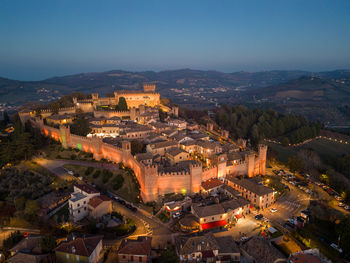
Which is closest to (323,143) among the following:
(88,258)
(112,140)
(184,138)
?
(184,138)

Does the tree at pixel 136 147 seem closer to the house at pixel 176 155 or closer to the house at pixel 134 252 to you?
the house at pixel 176 155

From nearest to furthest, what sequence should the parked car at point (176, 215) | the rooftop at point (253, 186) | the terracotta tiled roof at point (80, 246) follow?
the terracotta tiled roof at point (80, 246)
the parked car at point (176, 215)
the rooftop at point (253, 186)

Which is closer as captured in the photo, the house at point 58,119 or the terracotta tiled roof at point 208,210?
the terracotta tiled roof at point 208,210

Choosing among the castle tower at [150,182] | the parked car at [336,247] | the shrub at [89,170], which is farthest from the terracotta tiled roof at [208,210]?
the shrub at [89,170]

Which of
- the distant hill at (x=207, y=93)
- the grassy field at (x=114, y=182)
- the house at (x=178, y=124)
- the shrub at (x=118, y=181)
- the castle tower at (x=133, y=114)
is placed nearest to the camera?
the grassy field at (x=114, y=182)

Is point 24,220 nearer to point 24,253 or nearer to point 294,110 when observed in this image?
point 24,253

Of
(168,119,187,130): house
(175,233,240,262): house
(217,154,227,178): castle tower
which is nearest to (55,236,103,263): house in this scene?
(175,233,240,262): house

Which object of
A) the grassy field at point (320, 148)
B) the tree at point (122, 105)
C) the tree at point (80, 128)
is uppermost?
the tree at point (122, 105)
